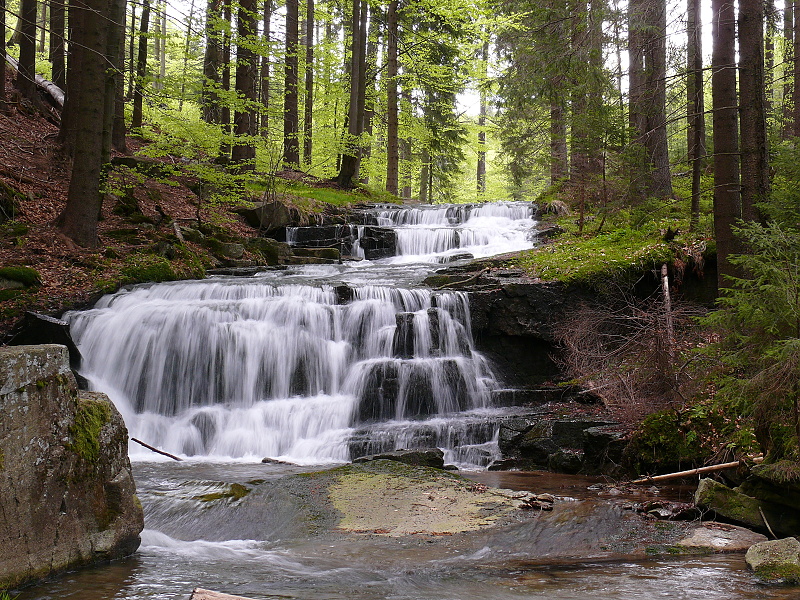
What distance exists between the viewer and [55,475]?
4059 mm

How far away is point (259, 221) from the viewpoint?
56.9ft

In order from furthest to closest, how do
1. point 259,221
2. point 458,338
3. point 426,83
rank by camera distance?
point 426,83 → point 259,221 → point 458,338

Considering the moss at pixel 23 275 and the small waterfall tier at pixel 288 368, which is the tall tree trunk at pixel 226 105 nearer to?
the small waterfall tier at pixel 288 368

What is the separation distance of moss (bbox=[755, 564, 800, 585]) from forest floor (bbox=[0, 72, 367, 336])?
10.1 meters

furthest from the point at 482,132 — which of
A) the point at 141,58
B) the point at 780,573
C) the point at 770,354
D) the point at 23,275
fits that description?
the point at 780,573

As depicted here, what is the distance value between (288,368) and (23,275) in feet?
15.8

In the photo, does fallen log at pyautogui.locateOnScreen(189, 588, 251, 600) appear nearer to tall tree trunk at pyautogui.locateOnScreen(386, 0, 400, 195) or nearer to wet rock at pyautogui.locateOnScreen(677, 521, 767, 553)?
wet rock at pyautogui.locateOnScreen(677, 521, 767, 553)

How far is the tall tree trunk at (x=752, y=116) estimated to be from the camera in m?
8.38

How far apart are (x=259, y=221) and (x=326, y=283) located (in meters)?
5.67

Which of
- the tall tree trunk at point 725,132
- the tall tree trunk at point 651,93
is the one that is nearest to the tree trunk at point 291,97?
the tall tree trunk at point 651,93

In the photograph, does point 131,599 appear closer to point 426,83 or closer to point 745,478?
point 745,478

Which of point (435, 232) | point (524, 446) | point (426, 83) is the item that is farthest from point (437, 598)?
point (426, 83)

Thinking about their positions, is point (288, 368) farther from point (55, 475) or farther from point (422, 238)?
point (422, 238)

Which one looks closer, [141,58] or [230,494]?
[230,494]
